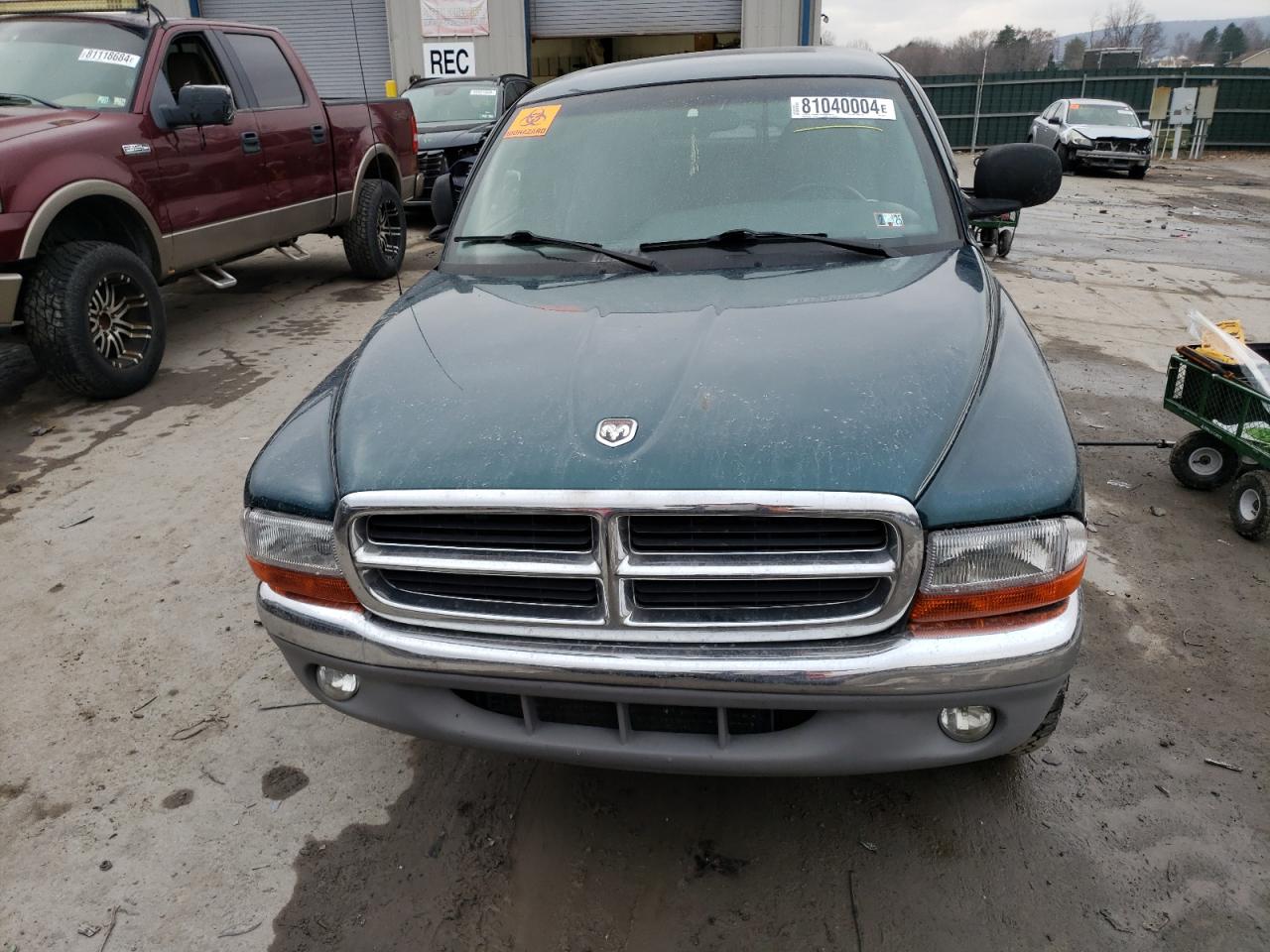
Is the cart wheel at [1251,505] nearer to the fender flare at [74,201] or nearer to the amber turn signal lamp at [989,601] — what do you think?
the amber turn signal lamp at [989,601]

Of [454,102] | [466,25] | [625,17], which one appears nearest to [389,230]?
[454,102]

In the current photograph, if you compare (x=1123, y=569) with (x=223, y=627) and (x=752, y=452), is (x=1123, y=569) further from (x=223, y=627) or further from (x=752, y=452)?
(x=223, y=627)

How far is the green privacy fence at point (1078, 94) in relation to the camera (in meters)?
25.5

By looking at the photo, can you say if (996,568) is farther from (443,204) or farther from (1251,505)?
(443,204)

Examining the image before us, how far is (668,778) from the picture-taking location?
98.7 inches

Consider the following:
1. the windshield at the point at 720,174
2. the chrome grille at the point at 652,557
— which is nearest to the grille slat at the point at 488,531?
the chrome grille at the point at 652,557

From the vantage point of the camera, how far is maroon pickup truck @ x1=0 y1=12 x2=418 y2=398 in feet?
16.2

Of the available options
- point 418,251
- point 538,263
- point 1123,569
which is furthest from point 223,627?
point 418,251

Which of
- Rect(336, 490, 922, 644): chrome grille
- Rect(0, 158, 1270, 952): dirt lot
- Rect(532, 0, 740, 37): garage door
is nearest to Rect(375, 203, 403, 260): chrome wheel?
Rect(0, 158, 1270, 952): dirt lot

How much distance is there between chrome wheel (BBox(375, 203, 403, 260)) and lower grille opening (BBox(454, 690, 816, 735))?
694 centimetres

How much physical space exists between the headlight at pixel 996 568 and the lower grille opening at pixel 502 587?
0.65m

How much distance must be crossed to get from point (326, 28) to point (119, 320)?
16261 millimetres

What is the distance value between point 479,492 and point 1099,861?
1712 mm

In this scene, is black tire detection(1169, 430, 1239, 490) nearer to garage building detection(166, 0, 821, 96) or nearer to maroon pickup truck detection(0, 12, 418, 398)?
maroon pickup truck detection(0, 12, 418, 398)
